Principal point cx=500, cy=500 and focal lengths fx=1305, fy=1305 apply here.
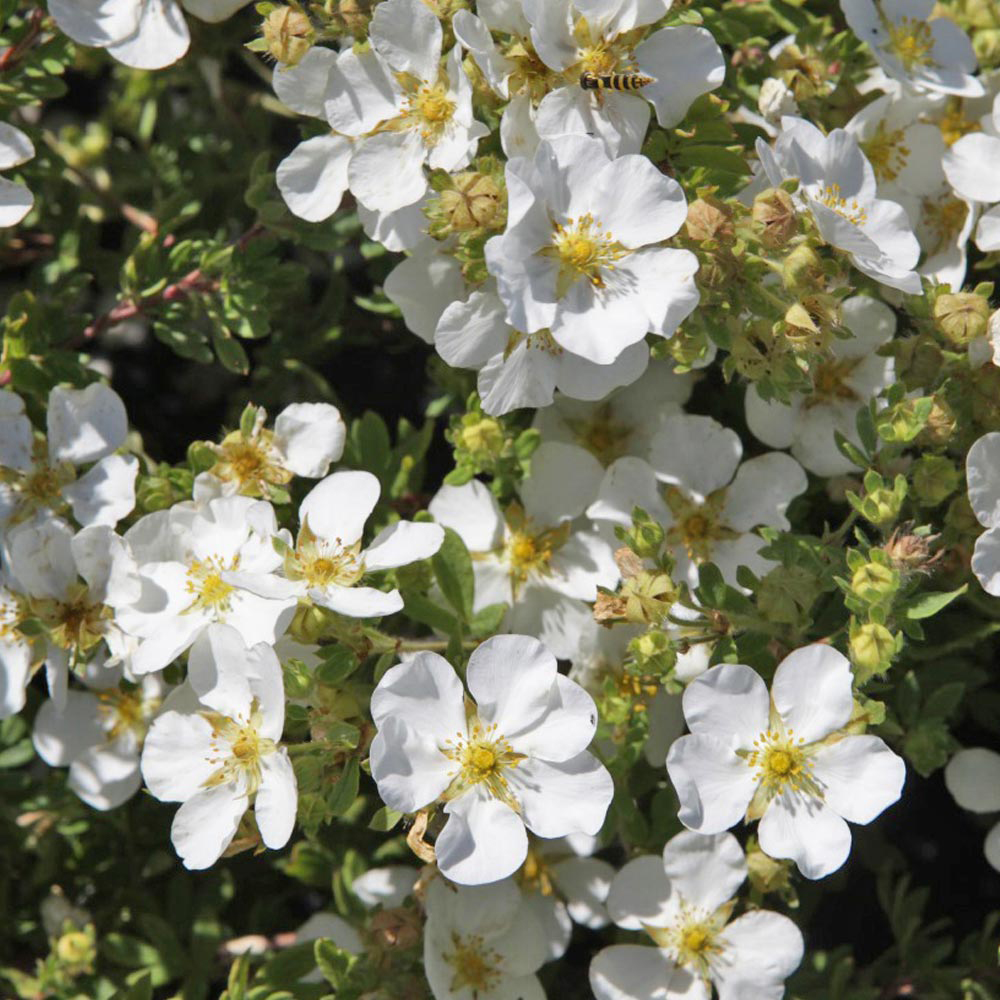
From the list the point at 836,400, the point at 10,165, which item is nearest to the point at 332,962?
the point at 836,400

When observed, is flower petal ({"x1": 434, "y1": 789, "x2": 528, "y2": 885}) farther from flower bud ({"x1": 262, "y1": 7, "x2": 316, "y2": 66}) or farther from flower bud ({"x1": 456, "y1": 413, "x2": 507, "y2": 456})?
flower bud ({"x1": 262, "y1": 7, "x2": 316, "y2": 66})

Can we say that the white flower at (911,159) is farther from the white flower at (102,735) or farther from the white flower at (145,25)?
the white flower at (102,735)

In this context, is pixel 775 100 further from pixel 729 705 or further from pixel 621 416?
pixel 729 705

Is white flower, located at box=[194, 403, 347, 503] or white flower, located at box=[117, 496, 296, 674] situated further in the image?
white flower, located at box=[194, 403, 347, 503]

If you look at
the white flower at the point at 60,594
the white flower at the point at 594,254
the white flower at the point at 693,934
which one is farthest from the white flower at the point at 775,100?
the white flower at the point at 60,594

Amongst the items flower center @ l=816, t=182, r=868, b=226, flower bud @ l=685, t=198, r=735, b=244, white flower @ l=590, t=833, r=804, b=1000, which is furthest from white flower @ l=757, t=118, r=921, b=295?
white flower @ l=590, t=833, r=804, b=1000

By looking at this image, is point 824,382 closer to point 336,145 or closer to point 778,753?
point 778,753

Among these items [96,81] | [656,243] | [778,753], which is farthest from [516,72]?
[96,81]

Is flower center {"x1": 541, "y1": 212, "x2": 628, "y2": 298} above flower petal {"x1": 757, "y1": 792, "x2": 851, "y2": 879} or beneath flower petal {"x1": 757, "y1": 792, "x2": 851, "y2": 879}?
above
